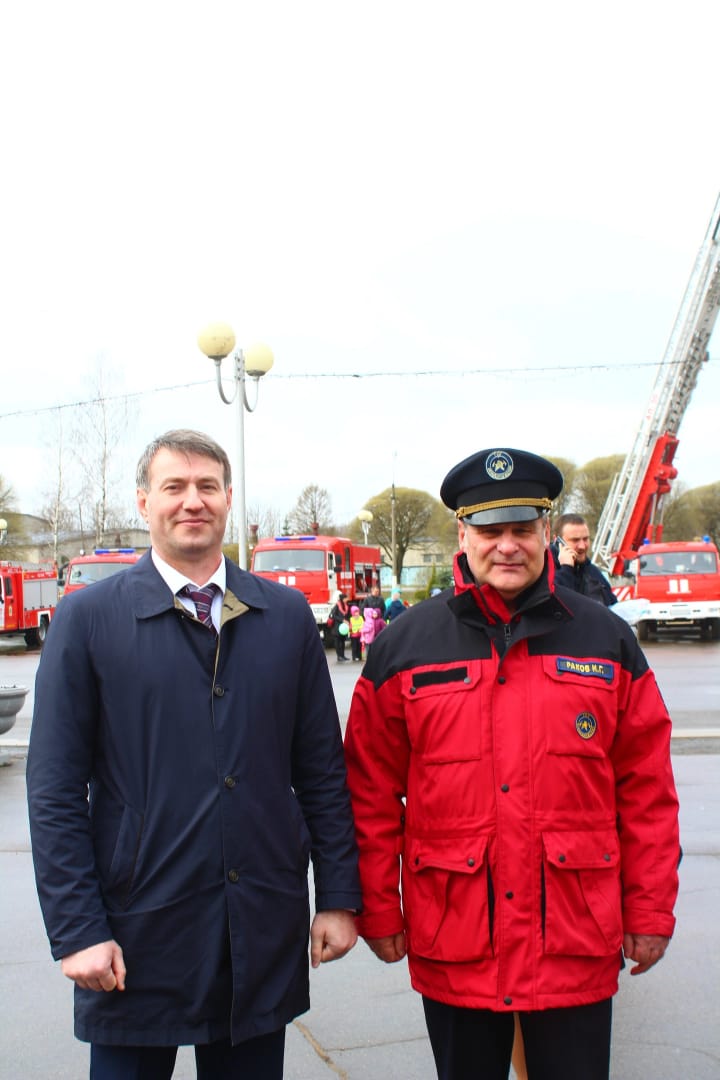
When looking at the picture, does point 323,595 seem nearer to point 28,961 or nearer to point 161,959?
point 28,961

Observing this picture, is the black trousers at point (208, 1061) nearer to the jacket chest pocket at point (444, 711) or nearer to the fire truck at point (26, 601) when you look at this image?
the jacket chest pocket at point (444, 711)

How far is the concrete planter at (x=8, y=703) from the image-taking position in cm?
920

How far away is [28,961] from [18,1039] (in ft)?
2.72

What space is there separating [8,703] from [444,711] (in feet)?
24.9

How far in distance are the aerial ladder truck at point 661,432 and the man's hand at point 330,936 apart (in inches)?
968

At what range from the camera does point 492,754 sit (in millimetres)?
2469

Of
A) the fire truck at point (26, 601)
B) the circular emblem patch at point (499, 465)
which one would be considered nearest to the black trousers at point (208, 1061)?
the circular emblem patch at point (499, 465)

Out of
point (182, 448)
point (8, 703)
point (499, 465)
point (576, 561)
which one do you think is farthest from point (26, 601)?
point (499, 465)

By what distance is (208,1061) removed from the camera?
247 cm

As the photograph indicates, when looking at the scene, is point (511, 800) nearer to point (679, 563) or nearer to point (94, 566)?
point (679, 563)

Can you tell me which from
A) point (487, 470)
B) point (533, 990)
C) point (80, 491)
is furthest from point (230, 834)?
point (80, 491)

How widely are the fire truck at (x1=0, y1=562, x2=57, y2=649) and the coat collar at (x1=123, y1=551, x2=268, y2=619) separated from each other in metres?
23.9

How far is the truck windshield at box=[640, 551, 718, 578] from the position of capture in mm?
23969

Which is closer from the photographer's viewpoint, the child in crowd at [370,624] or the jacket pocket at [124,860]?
the jacket pocket at [124,860]
